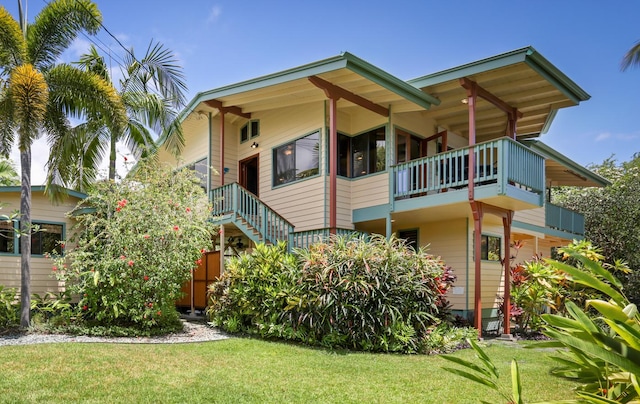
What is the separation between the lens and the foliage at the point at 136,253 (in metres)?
9.49

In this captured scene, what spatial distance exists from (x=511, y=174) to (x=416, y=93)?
301 centimetres

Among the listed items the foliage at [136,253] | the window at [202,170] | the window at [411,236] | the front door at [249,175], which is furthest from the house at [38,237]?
the window at [411,236]

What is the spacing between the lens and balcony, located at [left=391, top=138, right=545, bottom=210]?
977 cm

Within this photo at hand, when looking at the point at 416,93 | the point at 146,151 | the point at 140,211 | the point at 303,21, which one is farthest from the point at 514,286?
the point at 146,151

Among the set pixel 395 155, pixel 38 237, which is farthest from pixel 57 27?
pixel 395 155

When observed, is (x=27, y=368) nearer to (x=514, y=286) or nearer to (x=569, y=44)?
(x=514, y=286)

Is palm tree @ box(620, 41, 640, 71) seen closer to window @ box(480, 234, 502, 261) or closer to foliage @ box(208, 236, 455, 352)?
window @ box(480, 234, 502, 261)

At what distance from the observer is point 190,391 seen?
5594 mm

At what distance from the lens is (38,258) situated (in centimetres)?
1249

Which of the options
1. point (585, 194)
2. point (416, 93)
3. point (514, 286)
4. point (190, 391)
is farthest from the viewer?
point (585, 194)

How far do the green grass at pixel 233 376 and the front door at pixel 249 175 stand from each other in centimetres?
786

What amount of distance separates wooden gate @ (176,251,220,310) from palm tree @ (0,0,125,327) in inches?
209

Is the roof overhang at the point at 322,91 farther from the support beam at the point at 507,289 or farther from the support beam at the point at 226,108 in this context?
the support beam at the point at 507,289

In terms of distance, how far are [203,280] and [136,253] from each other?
199 inches
